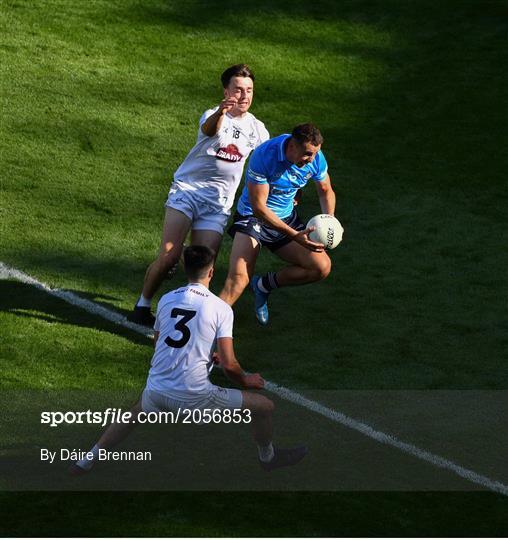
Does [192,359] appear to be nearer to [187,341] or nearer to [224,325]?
[187,341]

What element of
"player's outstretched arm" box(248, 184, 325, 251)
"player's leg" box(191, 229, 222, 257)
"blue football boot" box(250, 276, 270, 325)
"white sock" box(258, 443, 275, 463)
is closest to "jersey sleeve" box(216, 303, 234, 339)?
"white sock" box(258, 443, 275, 463)

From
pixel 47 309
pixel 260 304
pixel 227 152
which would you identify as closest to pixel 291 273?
pixel 260 304

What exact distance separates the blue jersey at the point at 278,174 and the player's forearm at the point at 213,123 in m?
0.39

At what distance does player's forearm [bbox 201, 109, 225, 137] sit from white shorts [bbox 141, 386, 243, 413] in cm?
314

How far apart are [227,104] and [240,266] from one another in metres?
1.38

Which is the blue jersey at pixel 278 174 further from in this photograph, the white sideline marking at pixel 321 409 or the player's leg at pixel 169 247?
the white sideline marking at pixel 321 409

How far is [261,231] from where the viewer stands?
465 inches

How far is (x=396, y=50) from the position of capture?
18578 millimetres

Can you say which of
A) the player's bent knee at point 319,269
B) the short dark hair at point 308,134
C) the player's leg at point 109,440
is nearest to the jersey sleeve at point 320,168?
the short dark hair at point 308,134

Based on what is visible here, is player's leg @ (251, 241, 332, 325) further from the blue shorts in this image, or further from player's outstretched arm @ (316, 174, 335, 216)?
player's outstretched arm @ (316, 174, 335, 216)

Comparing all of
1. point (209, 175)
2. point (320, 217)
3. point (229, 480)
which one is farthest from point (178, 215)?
point (229, 480)

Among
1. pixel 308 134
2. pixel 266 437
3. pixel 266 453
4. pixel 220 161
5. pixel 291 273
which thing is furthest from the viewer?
pixel 291 273

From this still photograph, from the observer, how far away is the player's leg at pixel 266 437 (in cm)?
920

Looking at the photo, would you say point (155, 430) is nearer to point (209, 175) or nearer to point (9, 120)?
point (209, 175)
